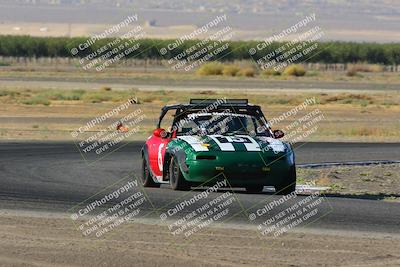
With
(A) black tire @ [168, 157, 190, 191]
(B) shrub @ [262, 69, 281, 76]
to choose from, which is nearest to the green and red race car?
(A) black tire @ [168, 157, 190, 191]

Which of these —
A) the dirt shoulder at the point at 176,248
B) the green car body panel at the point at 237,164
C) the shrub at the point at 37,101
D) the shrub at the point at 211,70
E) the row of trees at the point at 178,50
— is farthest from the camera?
the row of trees at the point at 178,50

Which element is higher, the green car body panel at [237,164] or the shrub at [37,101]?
the green car body panel at [237,164]

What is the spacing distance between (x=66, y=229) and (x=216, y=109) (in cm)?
644

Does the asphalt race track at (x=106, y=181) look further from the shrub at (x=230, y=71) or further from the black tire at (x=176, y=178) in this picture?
the shrub at (x=230, y=71)

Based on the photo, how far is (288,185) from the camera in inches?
757

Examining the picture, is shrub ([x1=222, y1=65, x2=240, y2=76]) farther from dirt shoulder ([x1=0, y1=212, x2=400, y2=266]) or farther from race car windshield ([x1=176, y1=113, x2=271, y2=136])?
dirt shoulder ([x1=0, y1=212, x2=400, y2=266])

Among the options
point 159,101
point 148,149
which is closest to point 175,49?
point 159,101

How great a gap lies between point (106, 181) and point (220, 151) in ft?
12.4

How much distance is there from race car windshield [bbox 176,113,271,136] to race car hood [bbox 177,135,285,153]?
0.50 meters

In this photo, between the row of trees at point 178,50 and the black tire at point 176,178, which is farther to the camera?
the row of trees at point 178,50

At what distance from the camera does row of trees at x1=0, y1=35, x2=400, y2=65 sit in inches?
6324

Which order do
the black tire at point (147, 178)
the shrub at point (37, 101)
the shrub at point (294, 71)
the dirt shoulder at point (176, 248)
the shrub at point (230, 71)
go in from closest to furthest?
the dirt shoulder at point (176, 248) < the black tire at point (147, 178) < the shrub at point (37, 101) < the shrub at point (230, 71) < the shrub at point (294, 71)

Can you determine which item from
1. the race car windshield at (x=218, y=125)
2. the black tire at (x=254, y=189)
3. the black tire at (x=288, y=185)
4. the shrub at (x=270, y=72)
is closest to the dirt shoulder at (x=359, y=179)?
the black tire at (x=254, y=189)

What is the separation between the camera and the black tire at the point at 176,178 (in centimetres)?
1914
